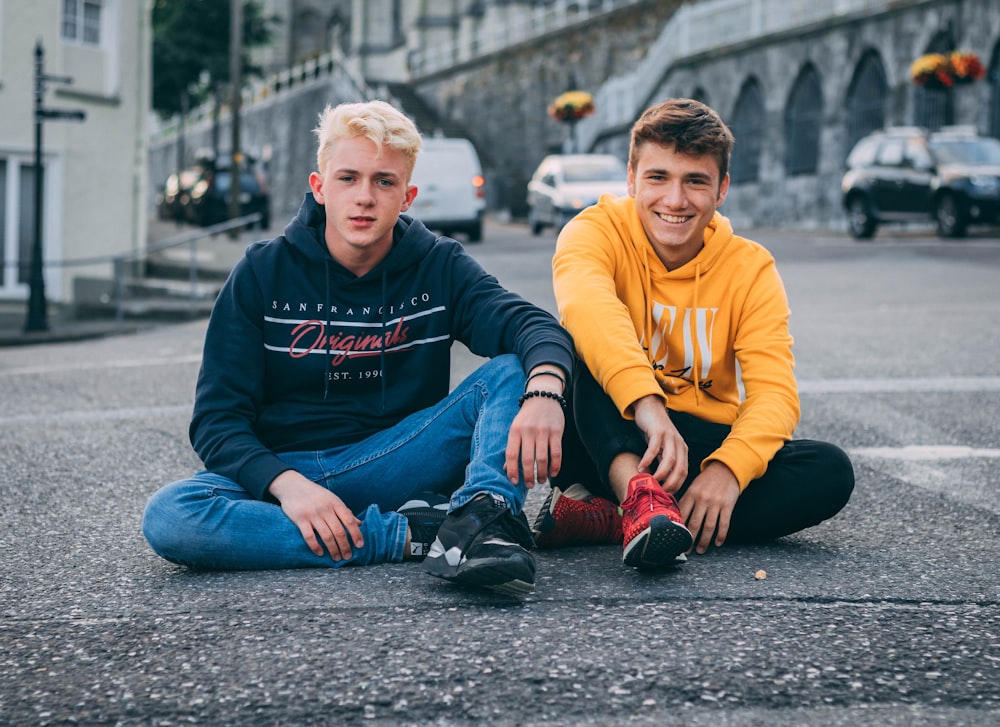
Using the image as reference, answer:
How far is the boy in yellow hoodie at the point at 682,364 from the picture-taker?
12.7 feet

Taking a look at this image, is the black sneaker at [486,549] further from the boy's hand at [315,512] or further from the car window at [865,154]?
the car window at [865,154]

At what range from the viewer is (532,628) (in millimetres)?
3193

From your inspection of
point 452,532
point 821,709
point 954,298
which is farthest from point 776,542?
point 954,298

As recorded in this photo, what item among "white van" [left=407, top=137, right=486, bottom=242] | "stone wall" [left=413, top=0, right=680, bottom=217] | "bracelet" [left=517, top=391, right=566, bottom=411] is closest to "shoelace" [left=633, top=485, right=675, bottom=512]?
"bracelet" [left=517, top=391, right=566, bottom=411]

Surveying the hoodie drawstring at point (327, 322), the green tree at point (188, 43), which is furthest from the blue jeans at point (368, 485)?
the green tree at point (188, 43)

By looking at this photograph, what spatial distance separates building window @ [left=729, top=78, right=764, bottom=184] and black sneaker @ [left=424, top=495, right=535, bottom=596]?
3281 centimetres

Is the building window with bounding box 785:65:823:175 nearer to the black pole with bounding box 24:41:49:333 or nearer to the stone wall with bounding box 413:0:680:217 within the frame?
the stone wall with bounding box 413:0:680:217

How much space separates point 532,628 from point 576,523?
3.02 ft

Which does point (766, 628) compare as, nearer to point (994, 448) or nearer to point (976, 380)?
point (994, 448)

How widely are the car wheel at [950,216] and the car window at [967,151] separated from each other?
0.64 m

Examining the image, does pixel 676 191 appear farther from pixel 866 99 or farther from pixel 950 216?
pixel 866 99

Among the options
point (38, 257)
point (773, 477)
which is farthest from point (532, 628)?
point (38, 257)

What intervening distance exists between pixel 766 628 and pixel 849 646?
21 centimetres

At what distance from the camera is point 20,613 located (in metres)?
3.43
